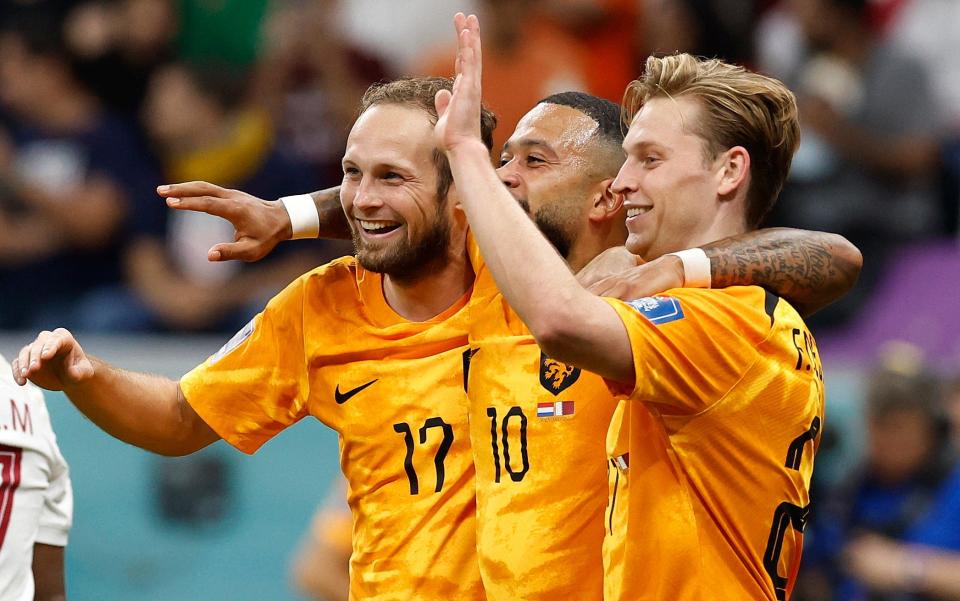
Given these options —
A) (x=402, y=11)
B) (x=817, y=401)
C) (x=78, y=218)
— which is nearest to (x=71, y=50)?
(x=78, y=218)

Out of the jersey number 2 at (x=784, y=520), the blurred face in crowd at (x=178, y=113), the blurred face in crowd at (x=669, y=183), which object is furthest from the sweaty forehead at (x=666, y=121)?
the blurred face in crowd at (x=178, y=113)

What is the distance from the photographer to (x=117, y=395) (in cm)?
400

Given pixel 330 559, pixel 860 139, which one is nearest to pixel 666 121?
pixel 330 559

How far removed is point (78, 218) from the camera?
8.82 meters

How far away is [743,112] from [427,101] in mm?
885

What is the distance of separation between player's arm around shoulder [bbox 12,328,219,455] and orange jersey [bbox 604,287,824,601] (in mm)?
1286

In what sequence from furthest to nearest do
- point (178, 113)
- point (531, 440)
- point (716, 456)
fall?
point (178, 113), point (531, 440), point (716, 456)

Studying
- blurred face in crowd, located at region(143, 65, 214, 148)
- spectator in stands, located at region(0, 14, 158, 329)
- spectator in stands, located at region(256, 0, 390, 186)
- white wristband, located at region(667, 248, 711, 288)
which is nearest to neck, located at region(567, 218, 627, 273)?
white wristband, located at region(667, 248, 711, 288)

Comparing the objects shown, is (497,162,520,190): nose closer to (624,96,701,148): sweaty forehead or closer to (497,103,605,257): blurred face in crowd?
(497,103,605,257): blurred face in crowd

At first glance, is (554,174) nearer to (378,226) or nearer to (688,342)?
(378,226)

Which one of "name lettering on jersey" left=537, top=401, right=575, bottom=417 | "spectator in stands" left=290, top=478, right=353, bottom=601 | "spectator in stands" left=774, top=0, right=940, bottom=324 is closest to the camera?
"name lettering on jersey" left=537, top=401, right=575, bottom=417

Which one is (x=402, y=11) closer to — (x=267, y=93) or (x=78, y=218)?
(x=267, y=93)

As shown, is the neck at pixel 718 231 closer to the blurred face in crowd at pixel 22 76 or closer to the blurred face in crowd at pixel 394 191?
the blurred face in crowd at pixel 394 191

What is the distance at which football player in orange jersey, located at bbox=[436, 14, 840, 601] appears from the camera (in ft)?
10.5
